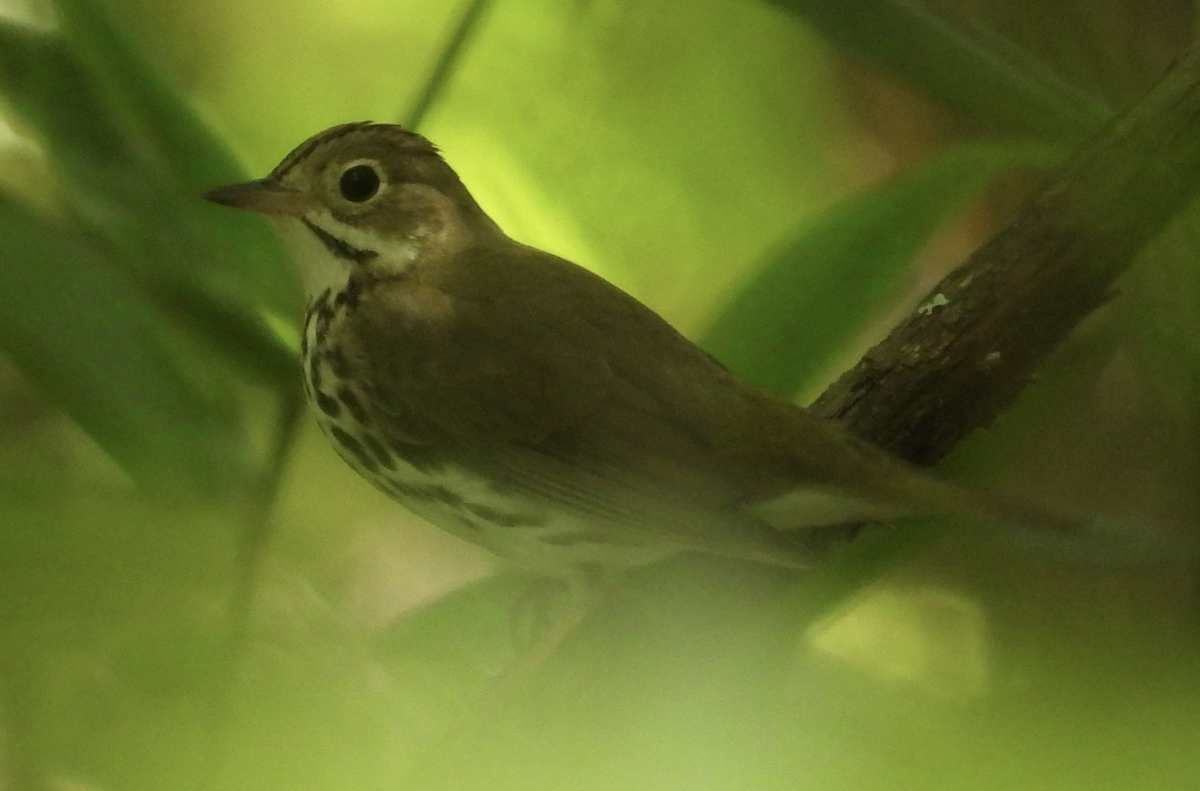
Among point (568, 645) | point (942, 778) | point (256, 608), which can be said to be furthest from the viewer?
point (568, 645)

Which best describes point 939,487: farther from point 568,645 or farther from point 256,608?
point 256,608

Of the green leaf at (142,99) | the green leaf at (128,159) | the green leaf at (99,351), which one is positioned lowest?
the green leaf at (99,351)

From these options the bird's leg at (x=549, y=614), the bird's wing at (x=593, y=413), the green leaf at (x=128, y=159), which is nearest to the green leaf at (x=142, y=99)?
the green leaf at (x=128, y=159)

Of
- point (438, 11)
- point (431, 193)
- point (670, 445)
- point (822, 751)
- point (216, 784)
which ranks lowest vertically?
point (216, 784)

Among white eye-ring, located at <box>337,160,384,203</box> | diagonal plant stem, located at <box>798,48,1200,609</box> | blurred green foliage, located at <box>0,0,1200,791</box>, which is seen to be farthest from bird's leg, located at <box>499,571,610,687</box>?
white eye-ring, located at <box>337,160,384,203</box>

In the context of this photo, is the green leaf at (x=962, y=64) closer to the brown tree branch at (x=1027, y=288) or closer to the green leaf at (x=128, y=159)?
the brown tree branch at (x=1027, y=288)

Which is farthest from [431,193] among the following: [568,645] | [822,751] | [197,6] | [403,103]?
[822,751]
